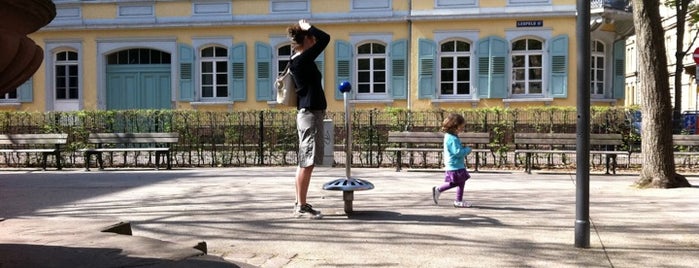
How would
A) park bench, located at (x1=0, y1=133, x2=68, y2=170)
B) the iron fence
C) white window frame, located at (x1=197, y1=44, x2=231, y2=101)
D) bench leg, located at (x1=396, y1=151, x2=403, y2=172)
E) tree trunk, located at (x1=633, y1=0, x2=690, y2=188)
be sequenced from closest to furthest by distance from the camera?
tree trunk, located at (x1=633, y1=0, x2=690, y2=188), bench leg, located at (x1=396, y1=151, x2=403, y2=172), park bench, located at (x1=0, y1=133, x2=68, y2=170), the iron fence, white window frame, located at (x1=197, y1=44, x2=231, y2=101)

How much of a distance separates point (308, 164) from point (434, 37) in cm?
1850

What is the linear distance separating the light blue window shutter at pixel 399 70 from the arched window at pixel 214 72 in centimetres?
601

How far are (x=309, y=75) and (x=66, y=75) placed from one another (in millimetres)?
21959

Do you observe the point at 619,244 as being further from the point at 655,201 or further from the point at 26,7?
the point at 26,7

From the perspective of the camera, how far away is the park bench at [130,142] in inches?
613

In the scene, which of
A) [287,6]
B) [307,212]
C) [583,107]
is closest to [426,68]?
[287,6]

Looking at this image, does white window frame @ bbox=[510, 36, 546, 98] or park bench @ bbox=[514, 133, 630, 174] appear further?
white window frame @ bbox=[510, 36, 546, 98]

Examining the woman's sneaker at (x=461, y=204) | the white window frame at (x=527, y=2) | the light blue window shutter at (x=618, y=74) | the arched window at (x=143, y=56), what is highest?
the white window frame at (x=527, y=2)

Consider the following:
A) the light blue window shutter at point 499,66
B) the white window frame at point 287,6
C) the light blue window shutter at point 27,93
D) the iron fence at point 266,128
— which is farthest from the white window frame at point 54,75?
the light blue window shutter at point 499,66

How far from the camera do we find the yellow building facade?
24438 mm

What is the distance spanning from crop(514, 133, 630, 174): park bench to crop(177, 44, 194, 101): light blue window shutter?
A: 14138 mm

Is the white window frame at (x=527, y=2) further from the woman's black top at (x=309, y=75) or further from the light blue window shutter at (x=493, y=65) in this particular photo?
the woman's black top at (x=309, y=75)

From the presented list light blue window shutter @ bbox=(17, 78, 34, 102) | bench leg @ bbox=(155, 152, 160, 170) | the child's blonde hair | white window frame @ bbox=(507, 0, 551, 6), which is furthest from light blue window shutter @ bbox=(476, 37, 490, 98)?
the child's blonde hair

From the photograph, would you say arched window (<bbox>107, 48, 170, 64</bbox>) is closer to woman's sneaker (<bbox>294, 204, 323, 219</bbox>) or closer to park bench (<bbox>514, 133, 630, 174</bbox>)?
park bench (<bbox>514, 133, 630, 174</bbox>)
